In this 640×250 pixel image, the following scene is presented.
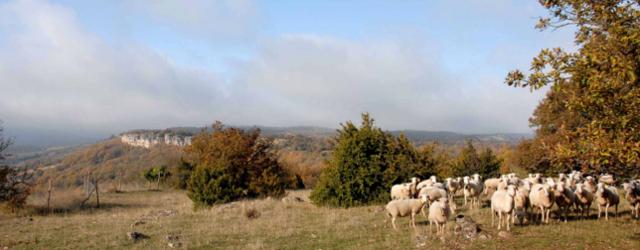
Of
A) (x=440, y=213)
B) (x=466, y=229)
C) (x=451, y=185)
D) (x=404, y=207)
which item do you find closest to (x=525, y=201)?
(x=466, y=229)

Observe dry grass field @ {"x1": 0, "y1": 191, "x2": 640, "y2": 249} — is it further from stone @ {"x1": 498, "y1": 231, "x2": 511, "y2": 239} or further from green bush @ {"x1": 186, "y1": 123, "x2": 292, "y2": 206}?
green bush @ {"x1": 186, "y1": 123, "x2": 292, "y2": 206}

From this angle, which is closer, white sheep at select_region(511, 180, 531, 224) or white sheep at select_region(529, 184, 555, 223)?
white sheep at select_region(529, 184, 555, 223)

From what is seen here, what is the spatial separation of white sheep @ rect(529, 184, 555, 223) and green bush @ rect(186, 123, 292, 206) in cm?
1848

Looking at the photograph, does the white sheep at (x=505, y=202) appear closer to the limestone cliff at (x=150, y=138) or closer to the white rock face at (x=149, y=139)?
the limestone cliff at (x=150, y=138)

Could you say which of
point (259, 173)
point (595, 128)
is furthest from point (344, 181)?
point (595, 128)

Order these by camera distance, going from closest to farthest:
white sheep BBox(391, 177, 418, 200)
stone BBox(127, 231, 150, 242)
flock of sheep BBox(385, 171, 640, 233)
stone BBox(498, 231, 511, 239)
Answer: stone BBox(498, 231, 511, 239)
flock of sheep BBox(385, 171, 640, 233)
stone BBox(127, 231, 150, 242)
white sheep BBox(391, 177, 418, 200)

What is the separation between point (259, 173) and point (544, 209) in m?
23.6

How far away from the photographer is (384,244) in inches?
501

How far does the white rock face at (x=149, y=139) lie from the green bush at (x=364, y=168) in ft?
352

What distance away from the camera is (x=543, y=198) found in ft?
46.5

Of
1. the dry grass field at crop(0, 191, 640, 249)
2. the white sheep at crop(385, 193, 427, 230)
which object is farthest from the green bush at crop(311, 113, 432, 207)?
the white sheep at crop(385, 193, 427, 230)

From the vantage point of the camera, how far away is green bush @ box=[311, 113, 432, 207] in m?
23.3

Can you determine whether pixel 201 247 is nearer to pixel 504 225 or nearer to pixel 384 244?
pixel 384 244

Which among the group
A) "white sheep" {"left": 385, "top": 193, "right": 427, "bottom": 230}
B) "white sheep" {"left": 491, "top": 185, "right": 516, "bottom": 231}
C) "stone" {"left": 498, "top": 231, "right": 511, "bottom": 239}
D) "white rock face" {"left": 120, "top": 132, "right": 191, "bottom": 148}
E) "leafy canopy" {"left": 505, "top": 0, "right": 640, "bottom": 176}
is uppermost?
"leafy canopy" {"left": 505, "top": 0, "right": 640, "bottom": 176}
